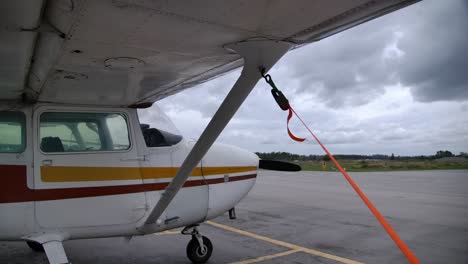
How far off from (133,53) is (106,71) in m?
0.61

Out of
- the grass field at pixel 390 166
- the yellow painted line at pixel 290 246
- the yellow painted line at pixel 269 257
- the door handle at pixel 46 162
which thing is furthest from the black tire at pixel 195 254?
the grass field at pixel 390 166

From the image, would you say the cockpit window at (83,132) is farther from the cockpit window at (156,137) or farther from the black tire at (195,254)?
the black tire at (195,254)

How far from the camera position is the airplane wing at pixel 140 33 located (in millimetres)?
2082

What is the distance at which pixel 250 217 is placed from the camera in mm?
8836

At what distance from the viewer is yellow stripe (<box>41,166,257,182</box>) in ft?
12.8

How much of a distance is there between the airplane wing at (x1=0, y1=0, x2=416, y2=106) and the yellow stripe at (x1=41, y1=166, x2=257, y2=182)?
33.3 inches

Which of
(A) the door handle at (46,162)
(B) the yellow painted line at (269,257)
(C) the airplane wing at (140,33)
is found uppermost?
(C) the airplane wing at (140,33)

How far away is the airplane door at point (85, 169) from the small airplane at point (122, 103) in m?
0.01

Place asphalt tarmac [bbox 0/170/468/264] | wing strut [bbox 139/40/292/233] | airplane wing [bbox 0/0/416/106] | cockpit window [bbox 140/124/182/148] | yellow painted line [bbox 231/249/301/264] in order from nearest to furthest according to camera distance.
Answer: airplane wing [bbox 0/0/416/106]
wing strut [bbox 139/40/292/233]
cockpit window [bbox 140/124/182/148]
yellow painted line [bbox 231/249/301/264]
asphalt tarmac [bbox 0/170/468/264]

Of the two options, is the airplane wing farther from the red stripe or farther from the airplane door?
the red stripe

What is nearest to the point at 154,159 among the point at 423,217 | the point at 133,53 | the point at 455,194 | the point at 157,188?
the point at 157,188

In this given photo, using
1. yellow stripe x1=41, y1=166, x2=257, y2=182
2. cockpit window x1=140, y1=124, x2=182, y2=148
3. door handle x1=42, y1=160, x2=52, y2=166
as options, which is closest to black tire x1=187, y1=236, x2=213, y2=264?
yellow stripe x1=41, y1=166, x2=257, y2=182

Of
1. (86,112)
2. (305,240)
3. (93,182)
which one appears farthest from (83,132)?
(305,240)

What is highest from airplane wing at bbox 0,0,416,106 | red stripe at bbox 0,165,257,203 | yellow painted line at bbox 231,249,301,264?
airplane wing at bbox 0,0,416,106
